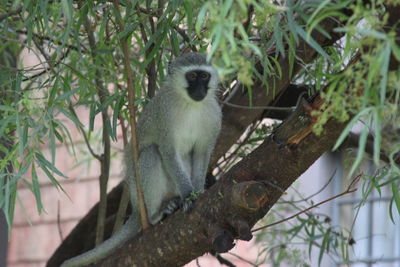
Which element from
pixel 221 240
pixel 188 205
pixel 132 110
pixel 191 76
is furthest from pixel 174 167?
pixel 221 240

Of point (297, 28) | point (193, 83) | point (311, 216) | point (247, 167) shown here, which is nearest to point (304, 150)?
point (247, 167)

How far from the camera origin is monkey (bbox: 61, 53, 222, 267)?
16.0 feet

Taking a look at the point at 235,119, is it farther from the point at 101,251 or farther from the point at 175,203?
the point at 101,251

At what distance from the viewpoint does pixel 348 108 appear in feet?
8.67

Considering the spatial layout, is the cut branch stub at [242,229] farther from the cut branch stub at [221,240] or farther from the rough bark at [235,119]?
the rough bark at [235,119]

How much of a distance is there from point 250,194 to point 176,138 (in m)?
1.65

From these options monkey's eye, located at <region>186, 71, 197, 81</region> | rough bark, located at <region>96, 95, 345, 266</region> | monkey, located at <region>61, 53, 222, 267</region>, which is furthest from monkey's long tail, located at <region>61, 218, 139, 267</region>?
monkey's eye, located at <region>186, 71, 197, 81</region>

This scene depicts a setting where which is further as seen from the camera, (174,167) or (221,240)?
(174,167)

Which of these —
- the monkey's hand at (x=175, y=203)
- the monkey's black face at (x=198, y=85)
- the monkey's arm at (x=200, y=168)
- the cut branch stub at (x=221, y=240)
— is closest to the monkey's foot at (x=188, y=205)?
the monkey's hand at (x=175, y=203)

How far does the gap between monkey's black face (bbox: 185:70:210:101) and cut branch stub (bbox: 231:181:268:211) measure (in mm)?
1480

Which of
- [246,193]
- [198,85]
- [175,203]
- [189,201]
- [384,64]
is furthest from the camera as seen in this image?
[198,85]

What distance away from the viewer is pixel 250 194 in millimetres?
3600

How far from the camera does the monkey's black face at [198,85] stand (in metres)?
4.94

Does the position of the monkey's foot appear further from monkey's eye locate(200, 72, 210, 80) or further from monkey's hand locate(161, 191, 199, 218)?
monkey's eye locate(200, 72, 210, 80)
